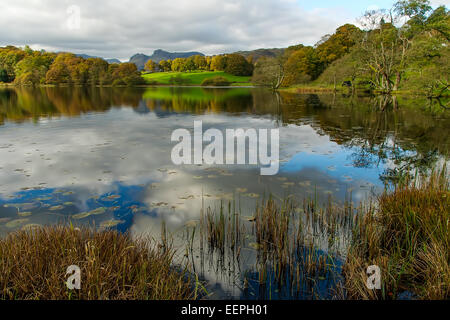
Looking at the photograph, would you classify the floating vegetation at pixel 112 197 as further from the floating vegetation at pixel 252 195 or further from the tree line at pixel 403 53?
the tree line at pixel 403 53

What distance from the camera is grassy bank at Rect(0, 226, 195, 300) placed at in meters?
3.80

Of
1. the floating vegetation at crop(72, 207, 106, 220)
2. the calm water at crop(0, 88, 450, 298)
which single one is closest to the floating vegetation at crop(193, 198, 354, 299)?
the calm water at crop(0, 88, 450, 298)

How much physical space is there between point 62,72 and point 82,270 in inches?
4951

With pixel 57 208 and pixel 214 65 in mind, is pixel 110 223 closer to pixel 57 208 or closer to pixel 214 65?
pixel 57 208

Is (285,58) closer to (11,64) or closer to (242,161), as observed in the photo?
(242,161)

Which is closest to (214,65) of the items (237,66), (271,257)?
(237,66)

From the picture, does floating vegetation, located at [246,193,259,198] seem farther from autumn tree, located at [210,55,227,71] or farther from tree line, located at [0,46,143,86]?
autumn tree, located at [210,55,227,71]

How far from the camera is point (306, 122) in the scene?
2258 centimetres

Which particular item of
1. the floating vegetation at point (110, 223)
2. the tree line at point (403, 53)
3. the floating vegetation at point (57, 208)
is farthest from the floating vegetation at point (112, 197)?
the tree line at point (403, 53)

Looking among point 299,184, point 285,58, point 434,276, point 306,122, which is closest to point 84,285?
point 434,276

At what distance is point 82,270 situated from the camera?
4.09 metres

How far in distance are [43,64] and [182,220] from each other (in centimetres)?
14166

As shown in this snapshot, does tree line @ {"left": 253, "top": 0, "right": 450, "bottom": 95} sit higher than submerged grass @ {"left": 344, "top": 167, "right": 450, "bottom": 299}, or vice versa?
tree line @ {"left": 253, "top": 0, "right": 450, "bottom": 95}

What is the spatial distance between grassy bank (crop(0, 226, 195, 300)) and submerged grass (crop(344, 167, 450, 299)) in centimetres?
275
